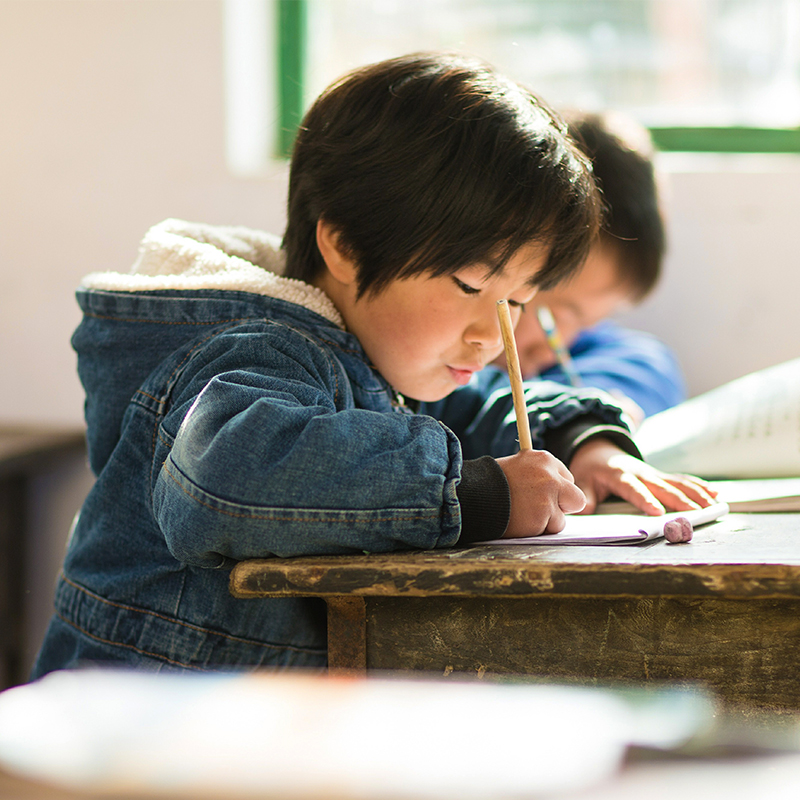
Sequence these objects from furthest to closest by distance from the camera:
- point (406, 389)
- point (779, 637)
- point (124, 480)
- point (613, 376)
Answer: point (613, 376)
point (406, 389)
point (124, 480)
point (779, 637)

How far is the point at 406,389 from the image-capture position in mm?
874

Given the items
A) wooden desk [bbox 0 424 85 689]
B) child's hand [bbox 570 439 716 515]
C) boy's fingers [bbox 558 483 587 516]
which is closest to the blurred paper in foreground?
boy's fingers [bbox 558 483 587 516]

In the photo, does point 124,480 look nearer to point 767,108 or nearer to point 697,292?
point 697,292

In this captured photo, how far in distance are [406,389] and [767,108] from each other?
109cm

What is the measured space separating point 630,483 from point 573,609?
259 millimetres

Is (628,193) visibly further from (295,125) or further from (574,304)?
(295,125)

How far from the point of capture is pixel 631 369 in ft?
4.33

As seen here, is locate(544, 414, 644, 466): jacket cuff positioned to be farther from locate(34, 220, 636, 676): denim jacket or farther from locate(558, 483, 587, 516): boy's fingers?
locate(558, 483, 587, 516): boy's fingers

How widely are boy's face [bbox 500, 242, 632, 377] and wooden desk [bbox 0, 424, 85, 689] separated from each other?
0.83 m

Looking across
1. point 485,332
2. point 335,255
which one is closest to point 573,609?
point 485,332

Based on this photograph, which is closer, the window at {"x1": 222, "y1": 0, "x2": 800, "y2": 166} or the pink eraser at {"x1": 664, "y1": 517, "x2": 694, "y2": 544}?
the pink eraser at {"x1": 664, "y1": 517, "x2": 694, "y2": 544}

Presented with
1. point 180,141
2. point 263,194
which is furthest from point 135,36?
point 263,194

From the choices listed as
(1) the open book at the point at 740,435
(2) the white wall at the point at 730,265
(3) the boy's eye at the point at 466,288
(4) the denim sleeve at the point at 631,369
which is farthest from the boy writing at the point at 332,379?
(2) the white wall at the point at 730,265

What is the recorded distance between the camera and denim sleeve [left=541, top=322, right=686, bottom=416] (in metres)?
1.30
